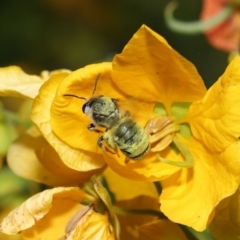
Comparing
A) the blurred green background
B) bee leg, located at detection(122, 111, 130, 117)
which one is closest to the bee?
bee leg, located at detection(122, 111, 130, 117)

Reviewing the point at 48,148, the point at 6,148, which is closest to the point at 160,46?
the point at 48,148

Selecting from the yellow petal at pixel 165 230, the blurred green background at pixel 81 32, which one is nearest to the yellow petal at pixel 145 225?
the yellow petal at pixel 165 230

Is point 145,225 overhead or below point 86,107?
below

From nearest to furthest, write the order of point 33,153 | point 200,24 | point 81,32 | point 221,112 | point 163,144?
1. point 221,112
2. point 163,144
3. point 33,153
4. point 200,24
5. point 81,32

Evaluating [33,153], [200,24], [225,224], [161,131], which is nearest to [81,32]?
[200,24]

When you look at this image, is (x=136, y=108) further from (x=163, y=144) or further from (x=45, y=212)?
(x=45, y=212)

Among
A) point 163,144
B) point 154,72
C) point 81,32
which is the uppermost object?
point 154,72

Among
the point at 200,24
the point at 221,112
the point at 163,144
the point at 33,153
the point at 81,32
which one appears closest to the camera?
the point at 221,112

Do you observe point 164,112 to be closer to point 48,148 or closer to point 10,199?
point 48,148
